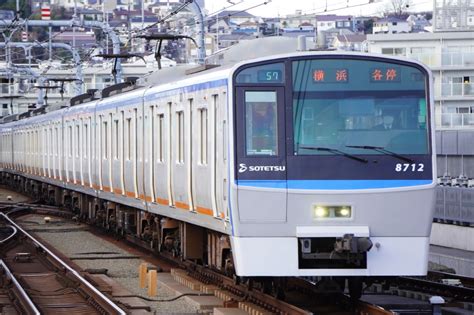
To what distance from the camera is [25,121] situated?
3969 cm

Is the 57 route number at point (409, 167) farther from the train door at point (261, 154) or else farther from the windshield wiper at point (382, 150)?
the train door at point (261, 154)

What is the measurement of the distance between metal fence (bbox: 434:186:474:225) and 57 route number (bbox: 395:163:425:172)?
11.2 m

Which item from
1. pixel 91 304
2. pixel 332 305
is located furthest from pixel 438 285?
pixel 91 304

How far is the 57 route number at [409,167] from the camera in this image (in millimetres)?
11914

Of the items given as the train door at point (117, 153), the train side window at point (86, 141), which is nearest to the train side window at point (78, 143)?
the train side window at point (86, 141)

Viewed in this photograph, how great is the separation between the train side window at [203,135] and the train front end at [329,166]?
5.42 feet

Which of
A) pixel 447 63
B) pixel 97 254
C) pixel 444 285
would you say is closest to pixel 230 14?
pixel 97 254

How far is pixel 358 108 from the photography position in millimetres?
11977

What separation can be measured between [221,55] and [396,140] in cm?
319

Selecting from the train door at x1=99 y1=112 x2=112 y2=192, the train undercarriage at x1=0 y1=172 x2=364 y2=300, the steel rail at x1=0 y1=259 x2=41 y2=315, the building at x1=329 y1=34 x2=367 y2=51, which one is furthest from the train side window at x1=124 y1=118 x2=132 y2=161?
the building at x1=329 y1=34 x2=367 y2=51

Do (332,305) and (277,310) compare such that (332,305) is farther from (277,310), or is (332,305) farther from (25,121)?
(25,121)

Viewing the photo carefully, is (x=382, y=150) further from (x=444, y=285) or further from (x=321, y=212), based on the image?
(x=444, y=285)

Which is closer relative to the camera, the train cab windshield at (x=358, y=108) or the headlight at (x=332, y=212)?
the headlight at (x=332, y=212)

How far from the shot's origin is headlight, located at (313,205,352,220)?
38.7ft
